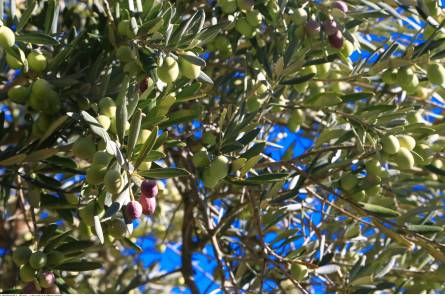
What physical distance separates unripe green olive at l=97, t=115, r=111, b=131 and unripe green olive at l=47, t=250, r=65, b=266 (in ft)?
1.36

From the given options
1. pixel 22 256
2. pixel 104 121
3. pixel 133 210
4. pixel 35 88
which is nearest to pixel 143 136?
pixel 104 121

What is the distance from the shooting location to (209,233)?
7.35 feet

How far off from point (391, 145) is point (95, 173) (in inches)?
29.8

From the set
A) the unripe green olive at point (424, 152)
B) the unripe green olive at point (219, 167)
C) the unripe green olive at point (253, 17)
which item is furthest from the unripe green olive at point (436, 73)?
the unripe green olive at point (219, 167)

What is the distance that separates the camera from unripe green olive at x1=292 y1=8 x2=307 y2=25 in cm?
174

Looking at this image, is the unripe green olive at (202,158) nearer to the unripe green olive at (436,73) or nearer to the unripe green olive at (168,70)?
the unripe green olive at (168,70)

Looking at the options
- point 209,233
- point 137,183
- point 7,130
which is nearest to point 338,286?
point 209,233

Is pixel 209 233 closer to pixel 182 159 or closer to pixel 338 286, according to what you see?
pixel 182 159

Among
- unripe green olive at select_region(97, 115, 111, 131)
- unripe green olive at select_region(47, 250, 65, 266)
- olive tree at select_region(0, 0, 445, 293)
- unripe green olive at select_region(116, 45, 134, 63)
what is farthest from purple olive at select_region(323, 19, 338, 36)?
unripe green olive at select_region(47, 250, 65, 266)

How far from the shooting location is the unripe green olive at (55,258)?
1645 mm

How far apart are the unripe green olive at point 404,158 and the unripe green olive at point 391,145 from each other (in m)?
0.02

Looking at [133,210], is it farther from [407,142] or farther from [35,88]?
[407,142]

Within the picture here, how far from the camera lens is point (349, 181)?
6.15 feet

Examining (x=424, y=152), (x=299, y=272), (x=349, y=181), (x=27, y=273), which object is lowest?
(x=299, y=272)
